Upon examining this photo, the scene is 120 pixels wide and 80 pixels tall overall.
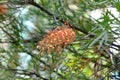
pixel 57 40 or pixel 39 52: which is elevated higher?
pixel 57 40

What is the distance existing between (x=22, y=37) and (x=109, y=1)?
70cm

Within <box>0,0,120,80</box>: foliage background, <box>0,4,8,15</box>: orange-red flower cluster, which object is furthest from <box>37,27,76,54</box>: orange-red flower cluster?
<box>0,4,8,15</box>: orange-red flower cluster

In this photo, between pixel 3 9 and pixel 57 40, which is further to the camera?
pixel 3 9

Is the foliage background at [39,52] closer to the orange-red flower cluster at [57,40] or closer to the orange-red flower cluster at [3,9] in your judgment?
Result: the orange-red flower cluster at [3,9]

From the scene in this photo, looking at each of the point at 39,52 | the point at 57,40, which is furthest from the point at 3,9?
the point at 57,40

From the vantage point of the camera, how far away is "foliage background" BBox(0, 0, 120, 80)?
5.55 feet

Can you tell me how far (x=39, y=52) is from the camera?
174 centimetres

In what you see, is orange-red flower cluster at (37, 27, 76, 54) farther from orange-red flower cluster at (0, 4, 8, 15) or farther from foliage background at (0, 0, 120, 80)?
orange-red flower cluster at (0, 4, 8, 15)

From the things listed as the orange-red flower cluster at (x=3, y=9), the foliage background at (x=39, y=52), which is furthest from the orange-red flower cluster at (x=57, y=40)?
the orange-red flower cluster at (x=3, y=9)

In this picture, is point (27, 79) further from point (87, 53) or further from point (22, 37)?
point (87, 53)

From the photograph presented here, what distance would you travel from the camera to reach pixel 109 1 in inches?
52.0

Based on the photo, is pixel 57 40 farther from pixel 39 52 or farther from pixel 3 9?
pixel 3 9

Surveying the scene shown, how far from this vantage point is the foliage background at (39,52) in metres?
1.69

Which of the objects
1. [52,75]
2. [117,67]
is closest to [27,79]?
[52,75]
